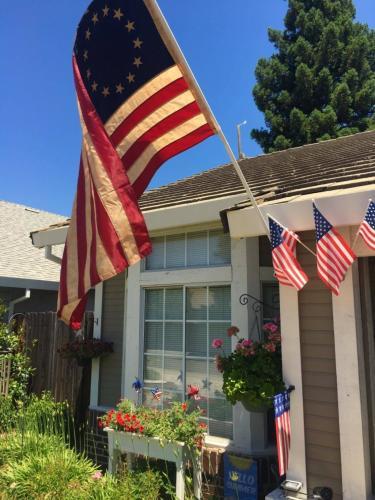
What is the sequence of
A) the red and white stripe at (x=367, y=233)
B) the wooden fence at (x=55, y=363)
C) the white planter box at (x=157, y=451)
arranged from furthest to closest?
1. the wooden fence at (x=55, y=363)
2. the white planter box at (x=157, y=451)
3. the red and white stripe at (x=367, y=233)

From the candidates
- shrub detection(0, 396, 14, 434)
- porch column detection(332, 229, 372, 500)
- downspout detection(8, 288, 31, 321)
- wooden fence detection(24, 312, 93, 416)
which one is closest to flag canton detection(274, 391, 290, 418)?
porch column detection(332, 229, 372, 500)

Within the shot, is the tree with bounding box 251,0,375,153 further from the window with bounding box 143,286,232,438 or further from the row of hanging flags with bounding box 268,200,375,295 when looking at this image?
the row of hanging flags with bounding box 268,200,375,295

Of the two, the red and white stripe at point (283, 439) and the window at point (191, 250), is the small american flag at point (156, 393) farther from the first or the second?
Result: the red and white stripe at point (283, 439)

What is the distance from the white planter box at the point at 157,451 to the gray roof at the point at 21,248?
692 cm

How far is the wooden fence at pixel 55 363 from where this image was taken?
6.54 metres

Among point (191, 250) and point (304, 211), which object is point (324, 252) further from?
point (191, 250)

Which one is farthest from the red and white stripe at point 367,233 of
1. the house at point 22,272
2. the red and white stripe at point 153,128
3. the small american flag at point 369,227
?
the house at point 22,272

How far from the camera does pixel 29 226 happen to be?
1452 centimetres

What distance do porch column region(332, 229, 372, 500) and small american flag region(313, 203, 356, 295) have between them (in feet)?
1.13

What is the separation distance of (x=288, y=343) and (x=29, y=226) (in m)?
12.8

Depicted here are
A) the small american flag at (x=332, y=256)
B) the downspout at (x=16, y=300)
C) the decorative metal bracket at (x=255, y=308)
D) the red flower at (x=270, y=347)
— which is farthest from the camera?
the downspout at (x=16, y=300)

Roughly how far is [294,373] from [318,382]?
20 centimetres

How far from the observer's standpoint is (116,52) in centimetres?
336

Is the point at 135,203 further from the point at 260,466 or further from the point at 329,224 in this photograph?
the point at 260,466
